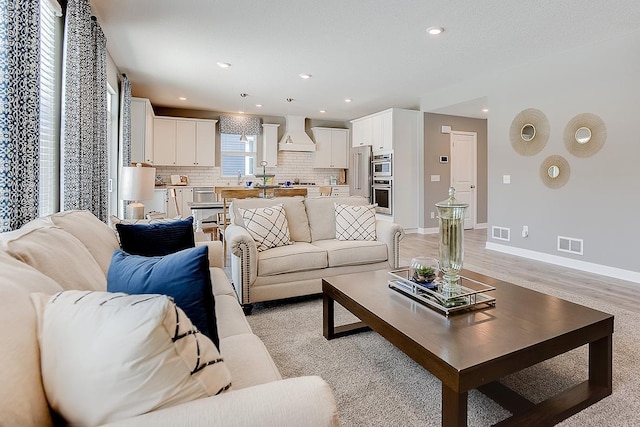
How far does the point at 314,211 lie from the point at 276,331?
1.47 m

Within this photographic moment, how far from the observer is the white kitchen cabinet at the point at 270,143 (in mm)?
8188

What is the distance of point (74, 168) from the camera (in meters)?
2.57

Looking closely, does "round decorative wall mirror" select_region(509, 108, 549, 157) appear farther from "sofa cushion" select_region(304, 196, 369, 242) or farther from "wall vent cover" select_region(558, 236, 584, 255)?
"sofa cushion" select_region(304, 196, 369, 242)

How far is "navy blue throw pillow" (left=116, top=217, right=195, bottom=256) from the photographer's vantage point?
1.99 metres

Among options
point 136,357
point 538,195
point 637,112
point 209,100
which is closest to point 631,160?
point 637,112

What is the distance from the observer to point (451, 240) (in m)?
1.81

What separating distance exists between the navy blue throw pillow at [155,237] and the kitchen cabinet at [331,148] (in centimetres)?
658

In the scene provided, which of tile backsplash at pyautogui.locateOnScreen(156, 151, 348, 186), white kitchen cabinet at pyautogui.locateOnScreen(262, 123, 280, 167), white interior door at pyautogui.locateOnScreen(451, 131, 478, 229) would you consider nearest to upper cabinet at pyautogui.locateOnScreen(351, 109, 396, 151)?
tile backsplash at pyautogui.locateOnScreen(156, 151, 348, 186)

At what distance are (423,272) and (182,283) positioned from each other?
1420 millimetres

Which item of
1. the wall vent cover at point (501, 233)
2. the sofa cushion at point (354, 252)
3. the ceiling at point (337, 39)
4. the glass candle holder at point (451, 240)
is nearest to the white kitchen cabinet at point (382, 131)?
the ceiling at point (337, 39)

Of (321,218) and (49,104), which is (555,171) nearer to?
(321,218)

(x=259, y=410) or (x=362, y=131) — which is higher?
(x=362, y=131)

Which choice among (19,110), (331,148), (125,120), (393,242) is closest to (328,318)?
(393,242)

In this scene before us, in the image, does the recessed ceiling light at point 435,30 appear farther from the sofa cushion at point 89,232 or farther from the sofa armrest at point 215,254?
the sofa cushion at point 89,232
